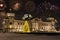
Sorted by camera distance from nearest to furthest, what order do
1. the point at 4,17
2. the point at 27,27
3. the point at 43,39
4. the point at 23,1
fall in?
the point at 43,39
the point at 27,27
the point at 4,17
the point at 23,1

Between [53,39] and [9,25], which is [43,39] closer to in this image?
[53,39]

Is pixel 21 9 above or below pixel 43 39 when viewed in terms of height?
above

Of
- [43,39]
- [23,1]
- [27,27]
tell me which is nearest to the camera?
[43,39]

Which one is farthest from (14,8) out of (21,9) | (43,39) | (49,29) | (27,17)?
(43,39)

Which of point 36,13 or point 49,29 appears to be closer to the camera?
point 49,29

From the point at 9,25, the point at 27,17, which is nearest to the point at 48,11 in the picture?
the point at 27,17

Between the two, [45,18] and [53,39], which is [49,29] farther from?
[53,39]

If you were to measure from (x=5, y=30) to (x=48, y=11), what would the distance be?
4.19 feet

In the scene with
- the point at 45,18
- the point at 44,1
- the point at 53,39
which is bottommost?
the point at 53,39

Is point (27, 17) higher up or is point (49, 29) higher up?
point (27, 17)

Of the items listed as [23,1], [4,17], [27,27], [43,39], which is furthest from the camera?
[23,1]

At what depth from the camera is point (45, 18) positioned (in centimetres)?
460

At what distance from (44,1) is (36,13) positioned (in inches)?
15.5

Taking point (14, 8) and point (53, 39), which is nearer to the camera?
point (53, 39)
